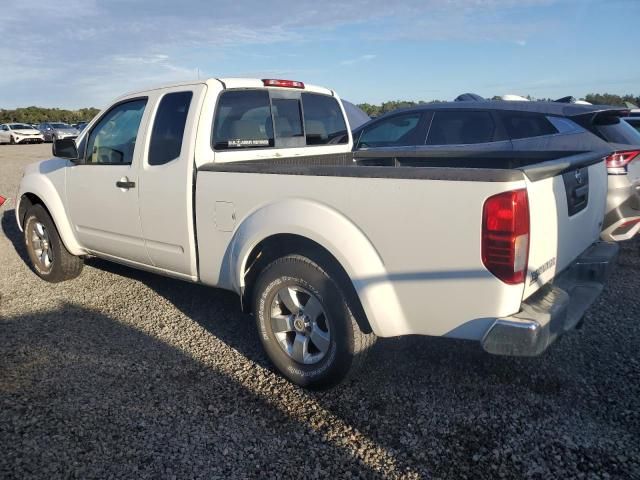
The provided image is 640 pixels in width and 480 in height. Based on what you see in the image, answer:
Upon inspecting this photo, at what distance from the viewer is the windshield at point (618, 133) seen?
539cm

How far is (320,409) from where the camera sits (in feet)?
9.97

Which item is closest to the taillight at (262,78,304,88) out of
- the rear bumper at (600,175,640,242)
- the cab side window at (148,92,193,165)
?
the cab side window at (148,92,193,165)

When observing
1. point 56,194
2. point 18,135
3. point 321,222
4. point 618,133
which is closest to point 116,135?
point 56,194

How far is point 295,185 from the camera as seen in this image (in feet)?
9.89

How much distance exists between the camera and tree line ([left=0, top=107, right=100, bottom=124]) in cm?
5812

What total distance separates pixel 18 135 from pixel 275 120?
36969mm

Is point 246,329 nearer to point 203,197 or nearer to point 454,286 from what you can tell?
point 203,197

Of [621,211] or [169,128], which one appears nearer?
[169,128]

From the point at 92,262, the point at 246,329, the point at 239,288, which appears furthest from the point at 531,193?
the point at 92,262

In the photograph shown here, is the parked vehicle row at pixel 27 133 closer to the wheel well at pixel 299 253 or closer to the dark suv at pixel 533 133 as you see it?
the dark suv at pixel 533 133

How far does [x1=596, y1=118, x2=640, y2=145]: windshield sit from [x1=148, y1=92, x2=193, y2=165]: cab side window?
4277 millimetres

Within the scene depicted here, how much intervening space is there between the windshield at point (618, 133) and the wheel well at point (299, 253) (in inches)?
155

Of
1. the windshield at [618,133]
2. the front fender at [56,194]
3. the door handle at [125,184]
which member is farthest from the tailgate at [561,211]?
the front fender at [56,194]

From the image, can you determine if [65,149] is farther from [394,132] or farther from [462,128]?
[462,128]
